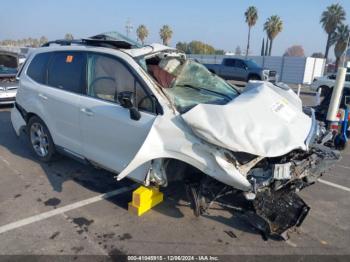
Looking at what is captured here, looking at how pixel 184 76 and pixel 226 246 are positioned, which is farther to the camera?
pixel 184 76

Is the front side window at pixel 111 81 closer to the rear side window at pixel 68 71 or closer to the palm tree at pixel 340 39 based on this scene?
the rear side window at pixel 68 71

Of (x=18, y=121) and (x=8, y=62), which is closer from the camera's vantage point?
(x=18, y=121)

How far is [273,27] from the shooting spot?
52.1 meters

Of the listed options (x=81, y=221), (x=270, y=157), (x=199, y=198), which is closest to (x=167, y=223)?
(x=199, y=198)

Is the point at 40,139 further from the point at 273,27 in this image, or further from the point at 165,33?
the point at 165,33

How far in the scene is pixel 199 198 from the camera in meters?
3.38

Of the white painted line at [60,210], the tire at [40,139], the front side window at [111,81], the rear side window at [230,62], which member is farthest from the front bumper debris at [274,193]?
the rear side window at [230,62]

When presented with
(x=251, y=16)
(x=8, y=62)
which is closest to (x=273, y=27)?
(x=251, y=16)

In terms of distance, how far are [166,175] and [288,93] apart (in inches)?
86.6

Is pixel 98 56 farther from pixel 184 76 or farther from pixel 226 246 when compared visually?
pixel 226 246

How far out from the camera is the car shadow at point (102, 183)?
3781mm

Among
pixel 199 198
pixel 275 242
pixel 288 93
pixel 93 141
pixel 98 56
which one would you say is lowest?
pixel 275 242

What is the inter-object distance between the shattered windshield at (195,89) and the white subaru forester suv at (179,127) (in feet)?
0.06

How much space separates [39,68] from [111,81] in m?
1.79
